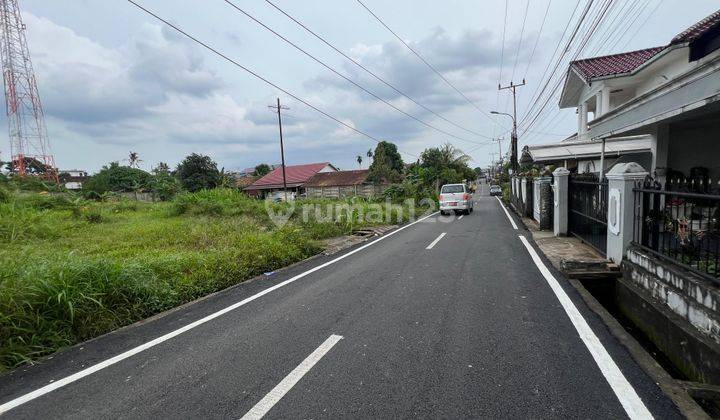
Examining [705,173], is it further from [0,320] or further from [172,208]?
[172,208]

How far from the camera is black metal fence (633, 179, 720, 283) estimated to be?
362 centimetres

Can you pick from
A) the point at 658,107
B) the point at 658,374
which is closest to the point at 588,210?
the point at 658,107

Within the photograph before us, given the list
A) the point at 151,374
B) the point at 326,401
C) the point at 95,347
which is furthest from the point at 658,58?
the point at 95,347

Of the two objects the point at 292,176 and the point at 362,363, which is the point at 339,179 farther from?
the point at 362,363

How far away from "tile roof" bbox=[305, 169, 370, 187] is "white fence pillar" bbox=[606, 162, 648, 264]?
107 ft

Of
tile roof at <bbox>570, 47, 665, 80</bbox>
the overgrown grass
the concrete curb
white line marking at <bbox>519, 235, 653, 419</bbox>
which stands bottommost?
white line marking at <bbox>519, 235, 653, 419</bbox>

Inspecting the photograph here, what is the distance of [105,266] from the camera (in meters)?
4.90

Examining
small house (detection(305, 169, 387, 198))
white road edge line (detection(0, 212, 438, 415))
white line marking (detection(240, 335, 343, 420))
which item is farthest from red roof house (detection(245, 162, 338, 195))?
white line marking (detection(240, 335, 343, 420))

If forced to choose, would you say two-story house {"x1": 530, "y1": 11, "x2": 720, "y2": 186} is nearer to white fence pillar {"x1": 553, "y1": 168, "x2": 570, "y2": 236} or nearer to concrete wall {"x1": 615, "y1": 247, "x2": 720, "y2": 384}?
white fence pillar {"x1": 553, "y1": 168, "x2": 570, "y2": 236}

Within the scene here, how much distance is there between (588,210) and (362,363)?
6742mm

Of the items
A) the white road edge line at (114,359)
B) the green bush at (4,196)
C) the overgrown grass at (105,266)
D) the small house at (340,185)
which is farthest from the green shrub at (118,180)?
the white road edge line at (114,359)

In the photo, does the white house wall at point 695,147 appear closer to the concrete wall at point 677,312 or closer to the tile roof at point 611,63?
the tile roof at point 611,63

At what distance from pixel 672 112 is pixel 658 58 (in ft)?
14.2

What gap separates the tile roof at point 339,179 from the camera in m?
39.2
